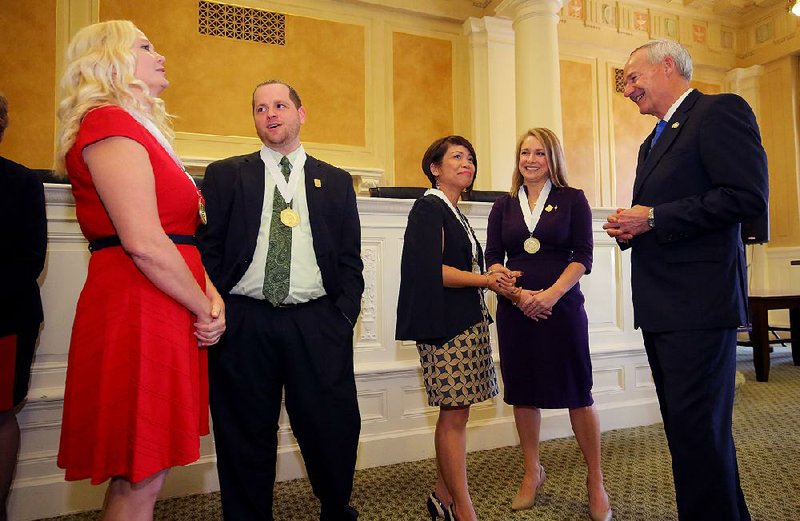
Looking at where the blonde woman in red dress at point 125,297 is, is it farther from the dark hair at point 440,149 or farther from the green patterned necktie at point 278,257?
the dark hair at point 440,149

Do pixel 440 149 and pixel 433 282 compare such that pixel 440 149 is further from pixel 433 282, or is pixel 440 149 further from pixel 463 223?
pixel 433 282

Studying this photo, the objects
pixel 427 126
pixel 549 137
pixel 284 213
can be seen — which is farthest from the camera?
pixel 427 126

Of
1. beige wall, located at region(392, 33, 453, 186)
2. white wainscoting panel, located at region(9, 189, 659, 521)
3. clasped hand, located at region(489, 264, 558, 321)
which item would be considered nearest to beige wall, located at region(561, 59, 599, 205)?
beige wall, located at region(392, 33, 453, 186)

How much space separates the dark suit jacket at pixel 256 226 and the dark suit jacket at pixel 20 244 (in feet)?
2.07

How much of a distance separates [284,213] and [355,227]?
0.26 metres

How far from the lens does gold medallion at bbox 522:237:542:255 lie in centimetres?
228

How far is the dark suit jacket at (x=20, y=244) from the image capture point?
6.01 feet

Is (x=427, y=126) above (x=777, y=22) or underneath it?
underneath

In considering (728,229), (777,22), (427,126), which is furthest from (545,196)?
(777,22)

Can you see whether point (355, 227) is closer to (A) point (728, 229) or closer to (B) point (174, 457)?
(B) point (174, 457)

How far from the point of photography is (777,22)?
795 cm

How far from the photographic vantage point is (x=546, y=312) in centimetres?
220

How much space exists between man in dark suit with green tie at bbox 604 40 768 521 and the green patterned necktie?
103 cm

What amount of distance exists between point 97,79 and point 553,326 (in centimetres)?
175
